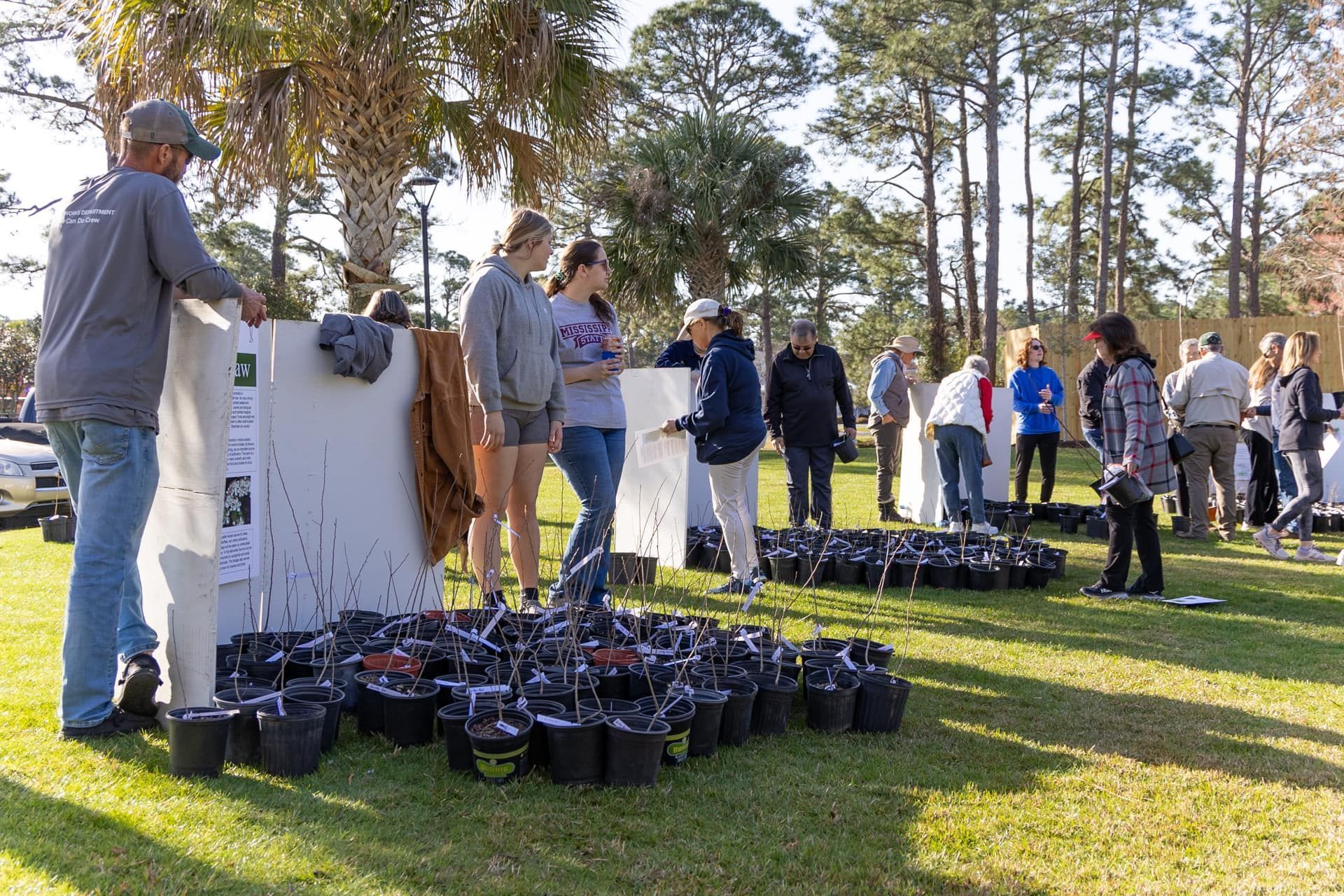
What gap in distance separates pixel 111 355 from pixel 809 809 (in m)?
2.36

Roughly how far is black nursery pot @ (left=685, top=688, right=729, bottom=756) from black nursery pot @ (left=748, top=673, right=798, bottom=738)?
237 millimetres

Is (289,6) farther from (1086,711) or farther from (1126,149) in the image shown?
(1126,149)

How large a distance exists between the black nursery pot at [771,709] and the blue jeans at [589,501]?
1436 mm

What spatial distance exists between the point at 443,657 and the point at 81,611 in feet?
4.00

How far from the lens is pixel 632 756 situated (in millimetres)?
2840

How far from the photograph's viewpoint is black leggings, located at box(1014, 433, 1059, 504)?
373 inches

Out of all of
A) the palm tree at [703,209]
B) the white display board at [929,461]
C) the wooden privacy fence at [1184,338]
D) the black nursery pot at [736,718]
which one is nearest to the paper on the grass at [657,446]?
the black nursery pot at [736,718]

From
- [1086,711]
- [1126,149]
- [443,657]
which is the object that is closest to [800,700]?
[1086,711]

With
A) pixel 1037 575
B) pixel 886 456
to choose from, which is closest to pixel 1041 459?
pixel 886 456

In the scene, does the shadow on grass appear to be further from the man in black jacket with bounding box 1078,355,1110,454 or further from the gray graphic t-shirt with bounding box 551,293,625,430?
the man in black jacket with bounding box 1078,355,1110,454

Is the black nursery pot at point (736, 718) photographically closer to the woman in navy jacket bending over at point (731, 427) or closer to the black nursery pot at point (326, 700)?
the black nursery pot at point (326, 700)

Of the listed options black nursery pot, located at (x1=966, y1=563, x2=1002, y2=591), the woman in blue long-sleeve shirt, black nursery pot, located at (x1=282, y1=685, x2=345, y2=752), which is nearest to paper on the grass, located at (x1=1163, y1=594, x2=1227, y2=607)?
black nursery pot, located at (x1=966, y1=563, x2=1002, y2=591)

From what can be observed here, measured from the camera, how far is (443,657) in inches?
146

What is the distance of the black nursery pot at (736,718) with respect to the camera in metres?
3.22
